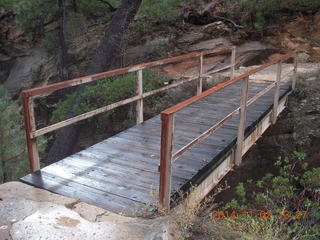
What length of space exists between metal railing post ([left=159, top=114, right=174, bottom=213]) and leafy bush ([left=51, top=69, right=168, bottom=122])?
7678 millimetres

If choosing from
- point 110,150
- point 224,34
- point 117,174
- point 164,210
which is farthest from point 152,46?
point 164,210

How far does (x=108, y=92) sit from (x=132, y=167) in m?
7.06

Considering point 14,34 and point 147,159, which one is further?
point 14,34

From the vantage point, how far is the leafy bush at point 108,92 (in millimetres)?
11031

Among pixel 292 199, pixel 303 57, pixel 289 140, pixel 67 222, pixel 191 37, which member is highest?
pixel 191 37

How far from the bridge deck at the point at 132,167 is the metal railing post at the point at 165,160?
0.12m

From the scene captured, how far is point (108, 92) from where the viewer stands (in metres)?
11.2

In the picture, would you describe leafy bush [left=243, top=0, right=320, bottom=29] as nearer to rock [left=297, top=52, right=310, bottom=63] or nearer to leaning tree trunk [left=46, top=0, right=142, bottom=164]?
rock [left=297, top=52, right=310, bottom=63]

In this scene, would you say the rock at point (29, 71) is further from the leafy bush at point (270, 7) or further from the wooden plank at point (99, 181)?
the wooden plank at point (99, 181)

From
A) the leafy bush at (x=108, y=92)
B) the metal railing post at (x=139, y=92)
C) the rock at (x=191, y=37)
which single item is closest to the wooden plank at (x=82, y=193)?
the metal railing post at (x=139, y=92)

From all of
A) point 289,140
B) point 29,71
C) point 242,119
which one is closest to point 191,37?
point 289,140

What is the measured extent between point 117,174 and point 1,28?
14624 millimetres

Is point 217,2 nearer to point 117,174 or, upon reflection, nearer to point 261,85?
point 261,85

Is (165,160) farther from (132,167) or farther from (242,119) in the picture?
(242,119)
